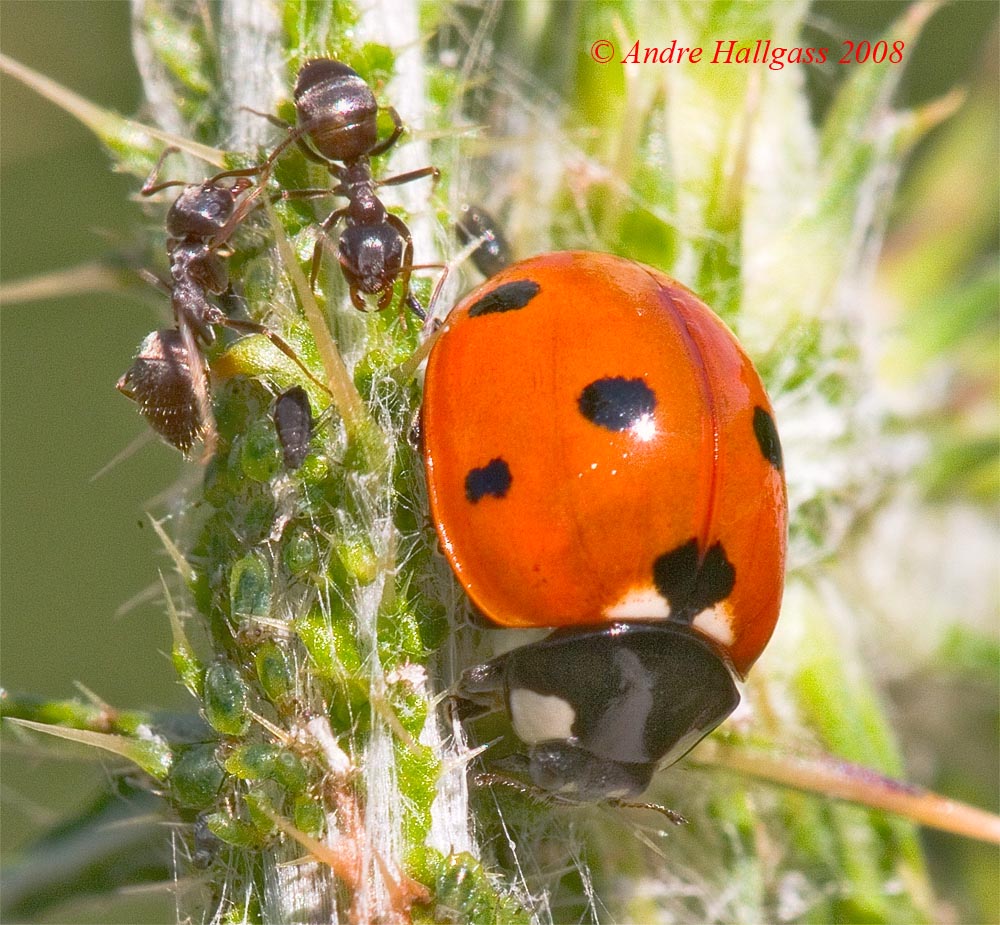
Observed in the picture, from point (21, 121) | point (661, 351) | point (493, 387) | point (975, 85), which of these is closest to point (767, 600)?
point (661, 351)

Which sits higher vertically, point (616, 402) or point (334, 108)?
point (334, 108)

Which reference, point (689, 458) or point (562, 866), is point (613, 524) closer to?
point (689, 458)

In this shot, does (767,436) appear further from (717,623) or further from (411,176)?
(411,176)

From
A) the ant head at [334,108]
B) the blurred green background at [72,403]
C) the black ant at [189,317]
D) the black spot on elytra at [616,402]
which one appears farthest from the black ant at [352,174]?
the blurred green background at [72,403]

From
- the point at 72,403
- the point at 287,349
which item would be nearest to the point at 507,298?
the point at 287,349

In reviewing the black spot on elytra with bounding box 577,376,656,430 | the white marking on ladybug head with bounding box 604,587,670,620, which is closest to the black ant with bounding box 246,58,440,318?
the black spot on elytra with bounding box 577,376,656,430

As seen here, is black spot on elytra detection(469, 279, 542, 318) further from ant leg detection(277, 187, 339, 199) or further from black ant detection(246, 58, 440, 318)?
ant leg detection(277, 187, 339, 199)
